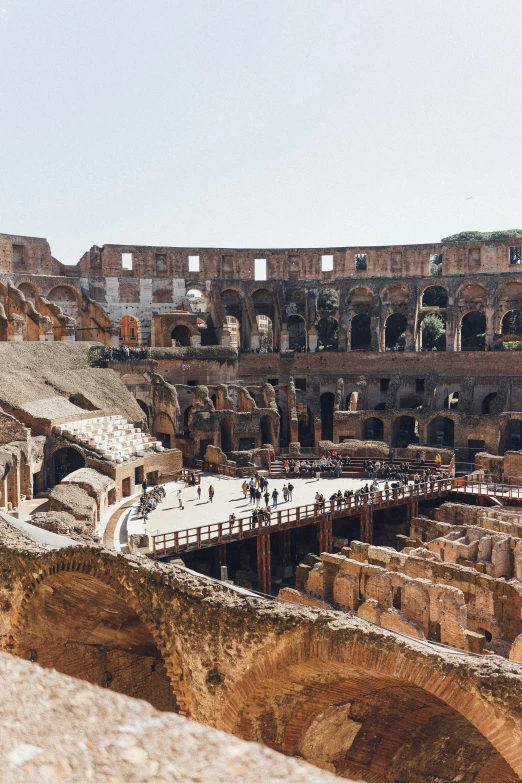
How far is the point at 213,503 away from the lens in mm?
22938

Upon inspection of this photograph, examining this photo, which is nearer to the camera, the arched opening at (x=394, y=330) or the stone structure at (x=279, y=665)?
the stone structure at (x=279, y=665)

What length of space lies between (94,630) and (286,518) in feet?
33.8

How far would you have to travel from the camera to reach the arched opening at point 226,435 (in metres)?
31.3

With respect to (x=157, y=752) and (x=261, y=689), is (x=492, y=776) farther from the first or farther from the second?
(x=157, y=752)

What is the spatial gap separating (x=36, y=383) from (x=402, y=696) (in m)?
21.9

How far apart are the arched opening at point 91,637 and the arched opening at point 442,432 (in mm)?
22251

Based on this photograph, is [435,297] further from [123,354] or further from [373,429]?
[123,354]

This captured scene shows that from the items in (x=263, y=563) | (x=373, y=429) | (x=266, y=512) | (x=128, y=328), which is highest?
(x=128, y=328)

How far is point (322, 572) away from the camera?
17391mm

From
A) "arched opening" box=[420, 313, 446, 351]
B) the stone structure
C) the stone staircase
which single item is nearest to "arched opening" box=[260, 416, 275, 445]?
the stone staircase

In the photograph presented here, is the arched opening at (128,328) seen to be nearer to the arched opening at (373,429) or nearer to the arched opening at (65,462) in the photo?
the arched opening at (373,429)

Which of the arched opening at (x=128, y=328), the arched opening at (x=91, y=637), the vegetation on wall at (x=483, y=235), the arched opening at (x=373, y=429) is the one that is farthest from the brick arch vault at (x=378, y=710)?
the vegetation on wall at (x=483, y=235)

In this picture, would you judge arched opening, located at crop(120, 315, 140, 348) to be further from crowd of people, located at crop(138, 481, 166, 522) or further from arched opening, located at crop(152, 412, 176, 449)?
crowd of people, located at crop(138, 481, 166, 522)

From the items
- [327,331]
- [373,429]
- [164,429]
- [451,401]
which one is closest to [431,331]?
[327,331]
